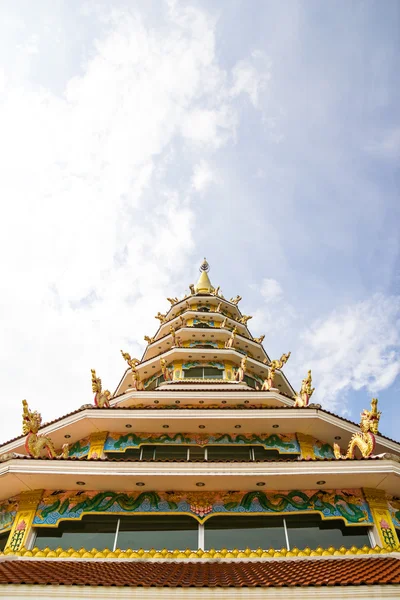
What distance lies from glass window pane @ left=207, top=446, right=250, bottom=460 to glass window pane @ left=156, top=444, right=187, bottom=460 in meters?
0.86

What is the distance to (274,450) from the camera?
1413 centimetres

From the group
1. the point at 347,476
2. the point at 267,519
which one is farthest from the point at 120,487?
the point at 347,476

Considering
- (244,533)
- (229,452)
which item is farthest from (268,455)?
(244,533)

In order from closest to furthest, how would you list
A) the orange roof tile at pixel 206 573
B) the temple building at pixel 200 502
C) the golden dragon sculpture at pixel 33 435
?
1. the orange roof tile at pixel 206 573
2. the temple building at pixel 200 502
3. the golden dragon sculpture at pixel 33 435

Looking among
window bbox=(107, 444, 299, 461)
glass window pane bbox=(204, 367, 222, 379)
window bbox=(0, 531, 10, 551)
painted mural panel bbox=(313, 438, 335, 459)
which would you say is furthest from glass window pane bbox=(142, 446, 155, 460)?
glass window pane bbox=(204, 367, 222, 379)

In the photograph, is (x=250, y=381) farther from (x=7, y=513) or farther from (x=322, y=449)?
(x=7, y=513)

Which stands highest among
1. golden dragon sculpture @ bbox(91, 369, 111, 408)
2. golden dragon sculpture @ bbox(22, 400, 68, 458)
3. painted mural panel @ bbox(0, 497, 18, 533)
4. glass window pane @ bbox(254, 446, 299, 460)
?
golden dragon sculpture @ bbox(91, 369, 111, 408)

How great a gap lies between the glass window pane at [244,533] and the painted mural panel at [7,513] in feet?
17.7

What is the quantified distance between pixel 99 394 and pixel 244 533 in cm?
680

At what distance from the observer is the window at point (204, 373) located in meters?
20.1

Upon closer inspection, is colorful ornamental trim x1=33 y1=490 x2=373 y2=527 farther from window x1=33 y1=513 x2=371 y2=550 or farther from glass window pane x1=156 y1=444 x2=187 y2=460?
glass window pane x1=156 y1=444 x2=187 y2=460

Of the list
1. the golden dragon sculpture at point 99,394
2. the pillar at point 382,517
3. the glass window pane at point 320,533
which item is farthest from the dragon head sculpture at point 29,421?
the pillar at point 382,517

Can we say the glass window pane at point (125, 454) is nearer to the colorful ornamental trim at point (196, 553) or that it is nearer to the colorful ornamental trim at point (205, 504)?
the colorful ornamental trim at point (205, 504)

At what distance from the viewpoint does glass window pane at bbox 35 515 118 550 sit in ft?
36.2
